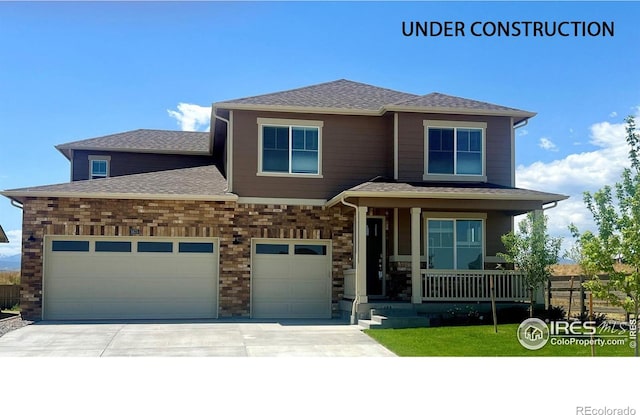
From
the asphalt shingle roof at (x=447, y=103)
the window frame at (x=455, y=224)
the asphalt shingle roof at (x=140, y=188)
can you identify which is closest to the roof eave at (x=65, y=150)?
the asphalt shingle roof at (x=140, y=188)

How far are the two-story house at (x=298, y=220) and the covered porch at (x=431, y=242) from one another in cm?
4

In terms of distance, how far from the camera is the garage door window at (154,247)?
18.5 m

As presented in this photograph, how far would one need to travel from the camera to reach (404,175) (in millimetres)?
19328

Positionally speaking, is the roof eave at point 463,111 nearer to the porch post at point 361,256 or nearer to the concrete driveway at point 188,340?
the porch post at point 361,256

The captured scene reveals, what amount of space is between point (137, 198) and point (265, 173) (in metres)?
3.28

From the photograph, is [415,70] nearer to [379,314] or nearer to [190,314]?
[379,314]

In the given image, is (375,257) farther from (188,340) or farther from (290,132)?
(188,340)

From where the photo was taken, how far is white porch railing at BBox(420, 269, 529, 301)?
17.9 m

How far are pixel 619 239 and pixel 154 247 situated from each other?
37.5 feet

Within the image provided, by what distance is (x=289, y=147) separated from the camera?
19438 mm

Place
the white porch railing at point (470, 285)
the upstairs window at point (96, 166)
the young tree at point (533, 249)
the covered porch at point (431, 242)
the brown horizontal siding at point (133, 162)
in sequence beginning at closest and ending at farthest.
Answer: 1. the young tree at point (533, 249)
2. the covered porch at point (431, 242)
3. the white porch railing at point (470, 285)
4. the brown horizontal siding at point (133, 162)
5. the upstairs window at point (96, 166)

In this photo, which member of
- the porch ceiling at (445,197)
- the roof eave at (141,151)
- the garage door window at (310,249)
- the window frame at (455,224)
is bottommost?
the garage door window at (310,249)

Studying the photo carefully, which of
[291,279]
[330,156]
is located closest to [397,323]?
[291,279]
